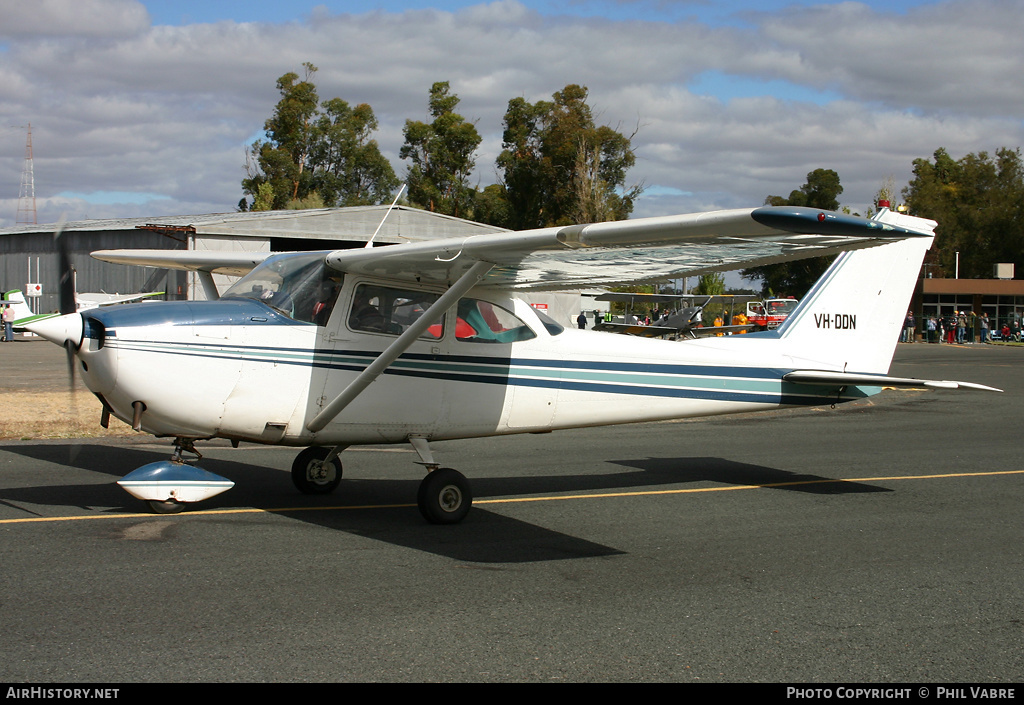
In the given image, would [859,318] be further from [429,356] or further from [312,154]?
[312,154]

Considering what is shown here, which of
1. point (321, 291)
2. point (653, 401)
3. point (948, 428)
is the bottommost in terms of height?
point (948, 428)

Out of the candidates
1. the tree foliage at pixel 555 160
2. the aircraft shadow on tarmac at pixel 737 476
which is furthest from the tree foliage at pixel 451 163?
the aircraft shadow on tarmac at pixel 737 476

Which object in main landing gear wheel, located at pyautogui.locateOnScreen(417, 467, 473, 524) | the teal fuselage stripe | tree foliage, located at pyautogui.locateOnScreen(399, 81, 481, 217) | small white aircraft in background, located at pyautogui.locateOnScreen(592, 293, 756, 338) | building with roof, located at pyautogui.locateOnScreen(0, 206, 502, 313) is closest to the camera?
the teal fuselage stripe

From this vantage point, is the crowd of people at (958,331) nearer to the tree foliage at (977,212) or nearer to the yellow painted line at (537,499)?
the tree foliage at (977,212)

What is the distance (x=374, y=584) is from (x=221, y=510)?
8.08ft

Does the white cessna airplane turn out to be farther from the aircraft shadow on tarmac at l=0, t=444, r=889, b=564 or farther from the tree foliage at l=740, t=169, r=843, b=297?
the tree foliage at l=740, t=169, r=843, b=297

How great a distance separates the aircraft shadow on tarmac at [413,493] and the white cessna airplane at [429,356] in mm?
369

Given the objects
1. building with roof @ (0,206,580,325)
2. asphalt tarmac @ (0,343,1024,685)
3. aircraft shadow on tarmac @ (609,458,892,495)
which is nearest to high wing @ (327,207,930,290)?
asphalt tarmac @ (0,343,1024,685)

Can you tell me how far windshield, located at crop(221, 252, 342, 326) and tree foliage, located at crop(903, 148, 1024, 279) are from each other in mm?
78762

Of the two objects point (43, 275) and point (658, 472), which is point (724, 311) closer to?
point (43, 275)

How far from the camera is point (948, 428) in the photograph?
1396cm

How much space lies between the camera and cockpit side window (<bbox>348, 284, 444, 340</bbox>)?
281 inches

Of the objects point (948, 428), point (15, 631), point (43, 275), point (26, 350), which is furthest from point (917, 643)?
point (43, 275)

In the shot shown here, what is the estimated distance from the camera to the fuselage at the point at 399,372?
636 cm
